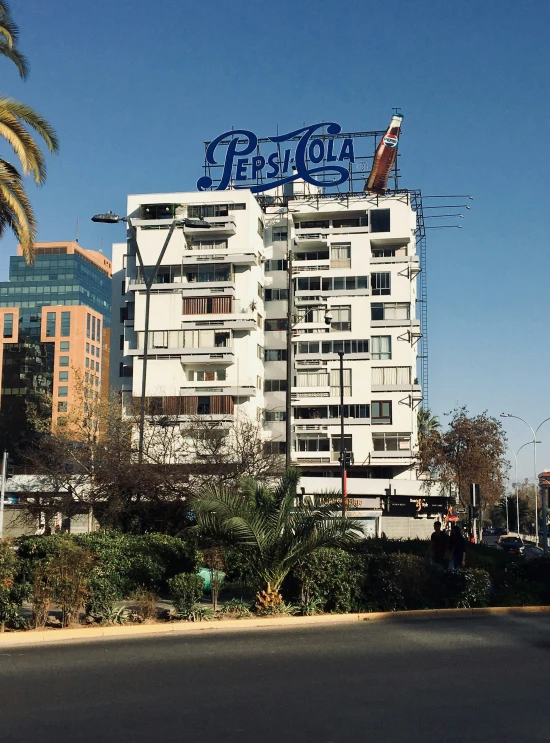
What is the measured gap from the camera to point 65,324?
427 ft

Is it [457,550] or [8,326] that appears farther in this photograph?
[8,326]

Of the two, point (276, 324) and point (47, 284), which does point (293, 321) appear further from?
point (47, 284)

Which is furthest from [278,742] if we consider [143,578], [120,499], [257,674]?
[120,499]

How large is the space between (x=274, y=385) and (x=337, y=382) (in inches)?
201

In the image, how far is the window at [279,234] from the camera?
233ft

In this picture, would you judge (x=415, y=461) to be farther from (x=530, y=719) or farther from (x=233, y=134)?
(x=530, y=719)

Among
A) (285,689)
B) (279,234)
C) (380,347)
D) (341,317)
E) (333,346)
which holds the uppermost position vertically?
(279,234)

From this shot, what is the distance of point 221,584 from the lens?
17.8m

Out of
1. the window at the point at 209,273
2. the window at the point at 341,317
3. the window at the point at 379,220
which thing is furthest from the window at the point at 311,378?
the window at the point at 379,220

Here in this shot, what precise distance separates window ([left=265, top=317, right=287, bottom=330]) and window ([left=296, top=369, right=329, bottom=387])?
4262mm

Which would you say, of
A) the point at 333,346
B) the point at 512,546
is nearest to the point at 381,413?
the point at 333,346

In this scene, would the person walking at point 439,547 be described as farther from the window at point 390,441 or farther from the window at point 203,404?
the window at point 390,441

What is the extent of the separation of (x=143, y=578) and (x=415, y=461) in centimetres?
5180

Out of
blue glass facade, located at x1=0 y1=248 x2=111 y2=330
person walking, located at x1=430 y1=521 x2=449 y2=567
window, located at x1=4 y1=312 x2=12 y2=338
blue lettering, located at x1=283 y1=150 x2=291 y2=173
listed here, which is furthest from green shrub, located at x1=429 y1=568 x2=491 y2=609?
blue glass facade, located at x1=0 y1=248 x2=111 y2=330
